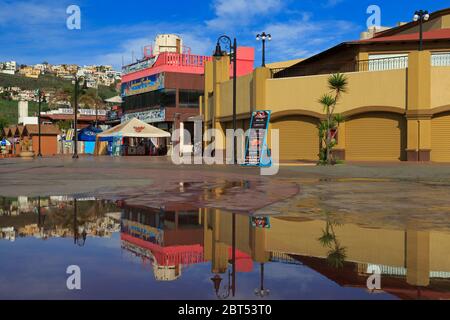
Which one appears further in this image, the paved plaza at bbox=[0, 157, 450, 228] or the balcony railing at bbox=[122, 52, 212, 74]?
the balcony railing at bbox=[122, 52, 212, 74]

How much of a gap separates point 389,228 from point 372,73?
2517 cm

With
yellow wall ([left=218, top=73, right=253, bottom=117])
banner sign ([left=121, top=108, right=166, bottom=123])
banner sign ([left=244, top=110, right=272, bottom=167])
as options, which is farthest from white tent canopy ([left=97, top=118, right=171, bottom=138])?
banner sign ([left=244, top=110, right=272, bottom=167])

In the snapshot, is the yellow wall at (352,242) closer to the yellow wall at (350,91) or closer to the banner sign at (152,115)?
the yellow wall at (350,91)

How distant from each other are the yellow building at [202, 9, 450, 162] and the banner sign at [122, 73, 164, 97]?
18.7m

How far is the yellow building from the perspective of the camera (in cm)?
2978

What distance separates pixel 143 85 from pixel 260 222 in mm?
51718

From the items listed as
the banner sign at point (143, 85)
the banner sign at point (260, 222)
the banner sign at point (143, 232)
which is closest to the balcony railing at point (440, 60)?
the banner sign at point (260, 222)

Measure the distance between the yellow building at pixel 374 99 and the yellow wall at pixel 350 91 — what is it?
0.06 m

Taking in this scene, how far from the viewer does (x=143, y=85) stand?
192 feet

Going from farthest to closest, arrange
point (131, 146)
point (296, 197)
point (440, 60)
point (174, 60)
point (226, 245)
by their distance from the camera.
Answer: point (131, 146) → point (174, 60) → point (440, 60) → point (296, 197) → point (226, 245)

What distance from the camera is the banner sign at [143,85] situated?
54.9m

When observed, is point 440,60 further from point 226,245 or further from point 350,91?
point 226,245

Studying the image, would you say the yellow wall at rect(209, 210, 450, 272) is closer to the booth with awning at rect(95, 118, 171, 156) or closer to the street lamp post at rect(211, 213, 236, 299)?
the street lamp post at rect(211, 213, 236, 299)

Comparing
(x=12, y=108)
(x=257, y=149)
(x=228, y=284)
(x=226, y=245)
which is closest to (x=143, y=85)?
(x=257, y=149)
